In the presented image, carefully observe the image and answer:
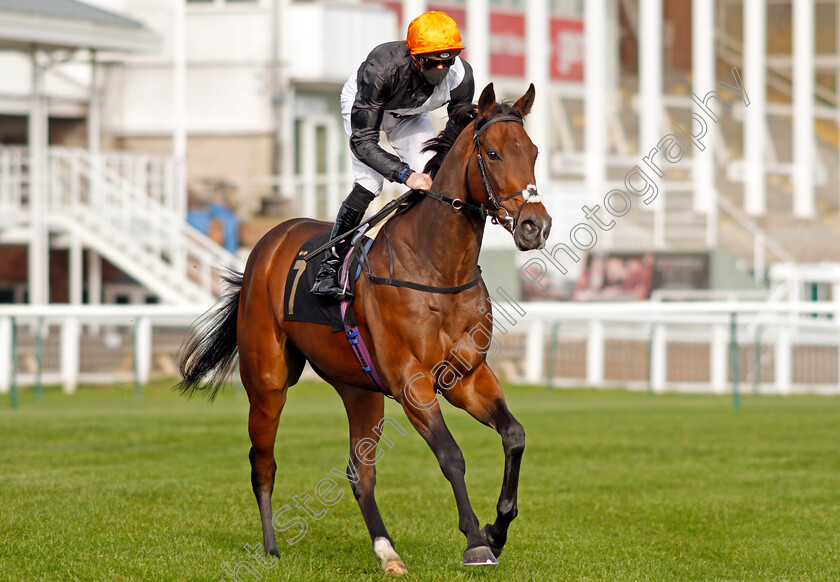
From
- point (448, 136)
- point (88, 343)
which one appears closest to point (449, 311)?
point (448, 136)

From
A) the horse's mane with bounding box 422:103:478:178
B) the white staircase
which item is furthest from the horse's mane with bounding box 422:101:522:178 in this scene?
the white staircase

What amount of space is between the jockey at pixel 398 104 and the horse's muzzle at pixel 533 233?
66cm

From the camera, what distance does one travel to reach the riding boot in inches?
214

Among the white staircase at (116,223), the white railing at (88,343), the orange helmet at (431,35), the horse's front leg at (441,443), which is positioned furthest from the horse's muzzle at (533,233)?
the white staircase at (116,223)

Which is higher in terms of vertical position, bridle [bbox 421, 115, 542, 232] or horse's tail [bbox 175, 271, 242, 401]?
bridle [bbox 421, 115, 542, 232]

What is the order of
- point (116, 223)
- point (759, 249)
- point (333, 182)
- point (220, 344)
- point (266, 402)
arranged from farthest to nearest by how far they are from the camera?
point (333, 182), point (759, 249), point (116, 223), point (220, 344), point (266, 402)

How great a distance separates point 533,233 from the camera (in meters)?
4.55

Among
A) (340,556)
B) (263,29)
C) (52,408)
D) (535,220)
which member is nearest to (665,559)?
(340,556)

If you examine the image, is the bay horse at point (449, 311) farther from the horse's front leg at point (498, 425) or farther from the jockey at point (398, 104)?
the jockey at point (398, 104)

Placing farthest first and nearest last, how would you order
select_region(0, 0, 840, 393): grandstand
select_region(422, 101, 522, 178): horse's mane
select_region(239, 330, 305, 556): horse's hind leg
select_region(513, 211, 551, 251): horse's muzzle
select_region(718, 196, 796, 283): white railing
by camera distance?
select_region(718, 196, 796, 283): white railing
select_region(0, 0, 840, 393): grandstand
select_region(239, 330, 305, 556): horse's hind leg
select_region(422, 101, 522, 178): horse's mane
select_region(513, 211, 551, 251): horse's muzzle

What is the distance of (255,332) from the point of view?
5.94 meters

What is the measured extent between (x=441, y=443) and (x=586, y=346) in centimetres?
1038

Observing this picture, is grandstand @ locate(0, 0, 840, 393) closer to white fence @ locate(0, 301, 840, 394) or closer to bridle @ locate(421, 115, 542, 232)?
white fence @ locate(0, 301, 840, 394)

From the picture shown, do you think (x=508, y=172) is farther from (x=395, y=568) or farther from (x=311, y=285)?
(x=395, y=568)
